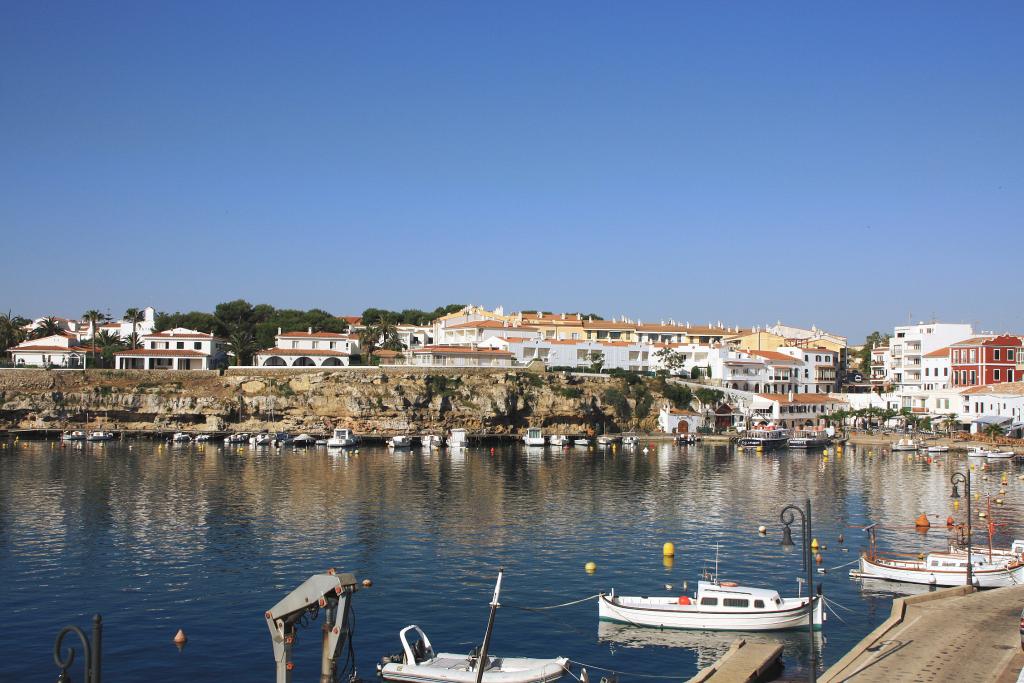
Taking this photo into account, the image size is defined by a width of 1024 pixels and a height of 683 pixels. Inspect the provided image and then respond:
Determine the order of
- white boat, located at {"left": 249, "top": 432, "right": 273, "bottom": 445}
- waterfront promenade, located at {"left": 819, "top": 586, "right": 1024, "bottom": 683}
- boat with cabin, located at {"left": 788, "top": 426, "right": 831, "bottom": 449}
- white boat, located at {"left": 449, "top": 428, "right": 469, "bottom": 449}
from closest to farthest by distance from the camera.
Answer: waterfront promenade, located at {"left": 819, "top": 586, "right": 1024, "bottom": 683}
white boat, located at {"left": 449, "top": 428, "right": 469, "bottom": 449}
white boat, located at {"left": 249, "top": 432, "right": 273, "bottom": 445}
boat with cabin, located at {"left": 788, "top": 426, "right": 831, "bottom": 449}

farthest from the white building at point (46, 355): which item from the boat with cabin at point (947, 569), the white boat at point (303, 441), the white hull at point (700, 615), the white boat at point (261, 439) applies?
the boat with cabin at point (947, 569)

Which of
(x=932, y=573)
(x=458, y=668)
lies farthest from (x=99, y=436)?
(x=932, y=573)

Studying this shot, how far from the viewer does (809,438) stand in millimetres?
104062

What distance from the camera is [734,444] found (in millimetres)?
105250

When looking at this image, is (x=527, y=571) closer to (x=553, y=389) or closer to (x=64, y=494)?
(x=64, y=494)

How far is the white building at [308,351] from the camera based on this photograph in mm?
A: 117438

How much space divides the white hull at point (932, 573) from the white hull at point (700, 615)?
8406mm

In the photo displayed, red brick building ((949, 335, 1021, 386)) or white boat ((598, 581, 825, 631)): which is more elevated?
red brick building ((949, 335, 1021, 386))

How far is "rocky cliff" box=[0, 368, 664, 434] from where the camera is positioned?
104 meters

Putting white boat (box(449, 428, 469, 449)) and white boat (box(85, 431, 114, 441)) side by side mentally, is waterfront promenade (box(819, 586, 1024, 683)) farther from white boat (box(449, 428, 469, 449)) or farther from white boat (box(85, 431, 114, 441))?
white boat (box(85, 431, 114, 441))

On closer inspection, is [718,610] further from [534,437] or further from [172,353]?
[172,353]

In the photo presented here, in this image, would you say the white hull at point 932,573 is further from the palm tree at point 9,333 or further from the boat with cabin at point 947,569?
the palm tree at point 9,333

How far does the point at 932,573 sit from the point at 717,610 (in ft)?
39.0

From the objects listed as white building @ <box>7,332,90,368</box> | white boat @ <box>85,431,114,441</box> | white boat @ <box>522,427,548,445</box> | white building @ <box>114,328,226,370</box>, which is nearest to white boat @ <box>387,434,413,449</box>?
white boat @ <box>522,427,548,445</box>
